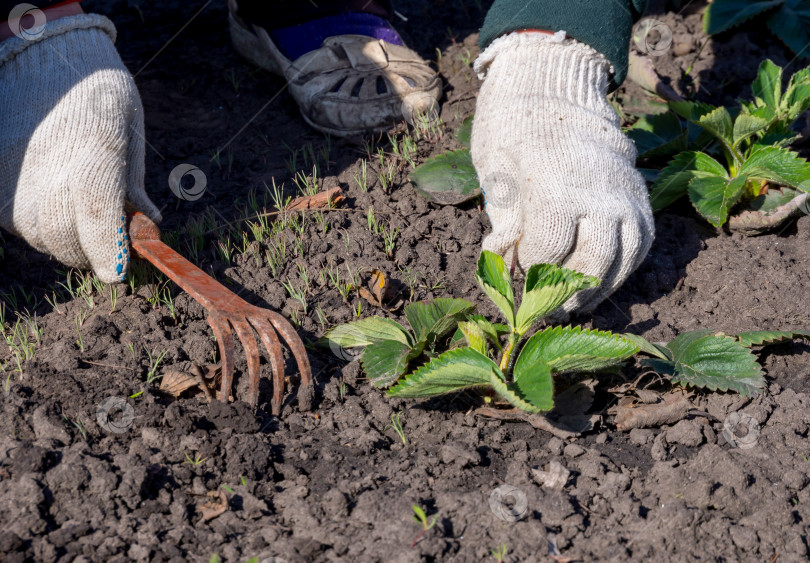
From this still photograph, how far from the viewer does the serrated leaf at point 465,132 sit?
2.79 meters

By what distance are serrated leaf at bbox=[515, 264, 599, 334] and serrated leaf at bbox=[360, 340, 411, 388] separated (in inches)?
12.7

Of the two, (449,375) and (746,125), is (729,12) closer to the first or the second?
(746,125)

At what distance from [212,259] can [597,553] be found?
4.96 feet

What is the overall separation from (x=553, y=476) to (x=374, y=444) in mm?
446

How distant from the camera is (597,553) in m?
1.48

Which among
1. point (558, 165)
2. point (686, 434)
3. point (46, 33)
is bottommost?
point (686, 434)

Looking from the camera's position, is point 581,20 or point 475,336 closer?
point 475,336

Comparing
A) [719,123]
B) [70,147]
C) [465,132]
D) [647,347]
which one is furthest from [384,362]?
[719,123]

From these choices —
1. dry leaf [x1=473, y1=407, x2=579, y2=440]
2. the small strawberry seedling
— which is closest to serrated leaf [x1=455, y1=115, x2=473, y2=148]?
dry leaf [x1=473, y1=407, x2=579, y2=440]

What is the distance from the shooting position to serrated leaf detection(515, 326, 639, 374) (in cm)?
166

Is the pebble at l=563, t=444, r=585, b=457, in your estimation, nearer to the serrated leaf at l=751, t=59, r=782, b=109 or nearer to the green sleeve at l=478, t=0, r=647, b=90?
the green sleeve at l=478, t=0, r=647, b=90

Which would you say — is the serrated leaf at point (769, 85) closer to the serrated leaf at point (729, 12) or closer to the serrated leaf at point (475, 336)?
the serrated leaf at point (729, 12)

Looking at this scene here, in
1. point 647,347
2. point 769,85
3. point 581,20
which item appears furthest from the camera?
point 769,85

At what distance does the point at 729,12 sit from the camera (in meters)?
3.44
